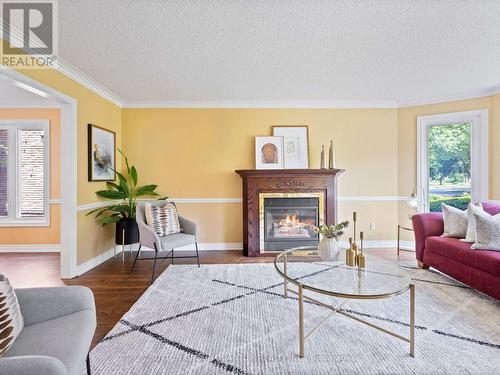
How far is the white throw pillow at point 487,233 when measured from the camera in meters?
2.60

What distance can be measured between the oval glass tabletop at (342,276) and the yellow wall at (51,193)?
164 inches

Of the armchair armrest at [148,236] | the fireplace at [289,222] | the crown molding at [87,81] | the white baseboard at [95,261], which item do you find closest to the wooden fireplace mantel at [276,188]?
the fireplace at [289,222]

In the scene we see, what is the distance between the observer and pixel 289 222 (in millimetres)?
4402

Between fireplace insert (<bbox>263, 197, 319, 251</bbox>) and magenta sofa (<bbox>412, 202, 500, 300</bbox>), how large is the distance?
145 centimetres

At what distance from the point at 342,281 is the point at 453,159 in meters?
3.53

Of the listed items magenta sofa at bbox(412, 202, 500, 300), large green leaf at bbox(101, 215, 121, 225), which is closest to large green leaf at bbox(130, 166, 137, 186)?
large green leaf at bbox(101, 215, 121, 225)

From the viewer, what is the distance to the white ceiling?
2.11 metres

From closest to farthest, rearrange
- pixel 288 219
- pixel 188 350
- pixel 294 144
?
1. pixel 188 350
2. pixel 288 219
3. pixel 294 144

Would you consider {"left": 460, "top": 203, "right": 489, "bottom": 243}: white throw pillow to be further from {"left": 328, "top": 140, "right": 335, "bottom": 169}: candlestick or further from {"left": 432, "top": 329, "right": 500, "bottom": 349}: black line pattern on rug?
{"left": 328, "top": 140, "right": 335, "bottom": 169}: candlestick

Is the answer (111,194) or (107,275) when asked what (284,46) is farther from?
(107,275)

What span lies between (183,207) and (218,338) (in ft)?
9.25

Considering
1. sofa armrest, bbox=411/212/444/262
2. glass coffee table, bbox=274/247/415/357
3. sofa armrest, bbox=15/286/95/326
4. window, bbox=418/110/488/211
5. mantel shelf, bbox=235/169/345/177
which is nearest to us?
sofa armrest, bbox=15/286/95/326

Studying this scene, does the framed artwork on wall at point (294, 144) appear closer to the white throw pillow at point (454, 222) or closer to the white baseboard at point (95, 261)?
the white throw pillow at point (454, 222)

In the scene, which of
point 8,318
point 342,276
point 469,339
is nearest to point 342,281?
point 342,276
